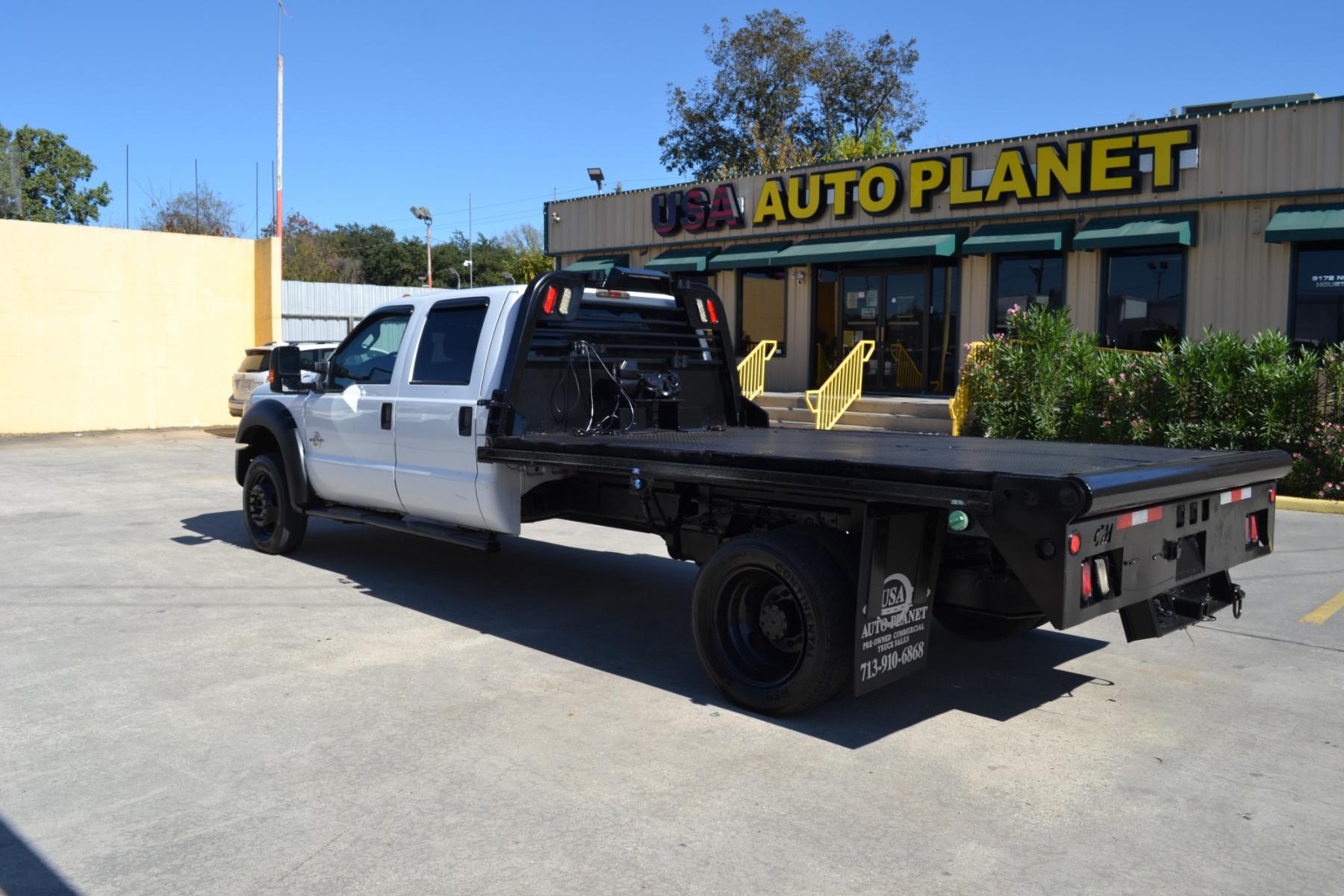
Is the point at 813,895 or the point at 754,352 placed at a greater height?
the point at 754,352

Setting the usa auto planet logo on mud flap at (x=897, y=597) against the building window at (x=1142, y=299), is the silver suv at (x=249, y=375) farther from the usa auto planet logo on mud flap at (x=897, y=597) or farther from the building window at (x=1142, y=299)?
the usa auto planet logo on mud flap at (x=897, y=597)

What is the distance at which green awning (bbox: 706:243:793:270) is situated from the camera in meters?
21.4

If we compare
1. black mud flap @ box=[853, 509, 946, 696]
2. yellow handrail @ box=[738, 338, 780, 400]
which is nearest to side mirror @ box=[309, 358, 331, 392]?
black mud flap @ box=[853, 509, 946, 696]

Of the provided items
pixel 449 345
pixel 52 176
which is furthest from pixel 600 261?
pixel 52 176

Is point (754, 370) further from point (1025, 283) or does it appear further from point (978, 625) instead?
point (978, 625)

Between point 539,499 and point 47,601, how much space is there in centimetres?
357

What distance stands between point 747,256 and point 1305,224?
9.89 m

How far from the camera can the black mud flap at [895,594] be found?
4668 millimetres

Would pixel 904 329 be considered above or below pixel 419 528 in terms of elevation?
above

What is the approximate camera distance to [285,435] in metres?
8.62

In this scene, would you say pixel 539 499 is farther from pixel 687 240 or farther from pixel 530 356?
pixel 687 240

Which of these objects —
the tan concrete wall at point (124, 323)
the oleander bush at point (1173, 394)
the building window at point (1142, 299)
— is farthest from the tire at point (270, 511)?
the tan concrete wall at point (124, 323)

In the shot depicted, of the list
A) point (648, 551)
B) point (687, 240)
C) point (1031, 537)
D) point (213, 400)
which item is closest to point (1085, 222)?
point (687, 240)

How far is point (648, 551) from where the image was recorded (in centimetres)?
982
